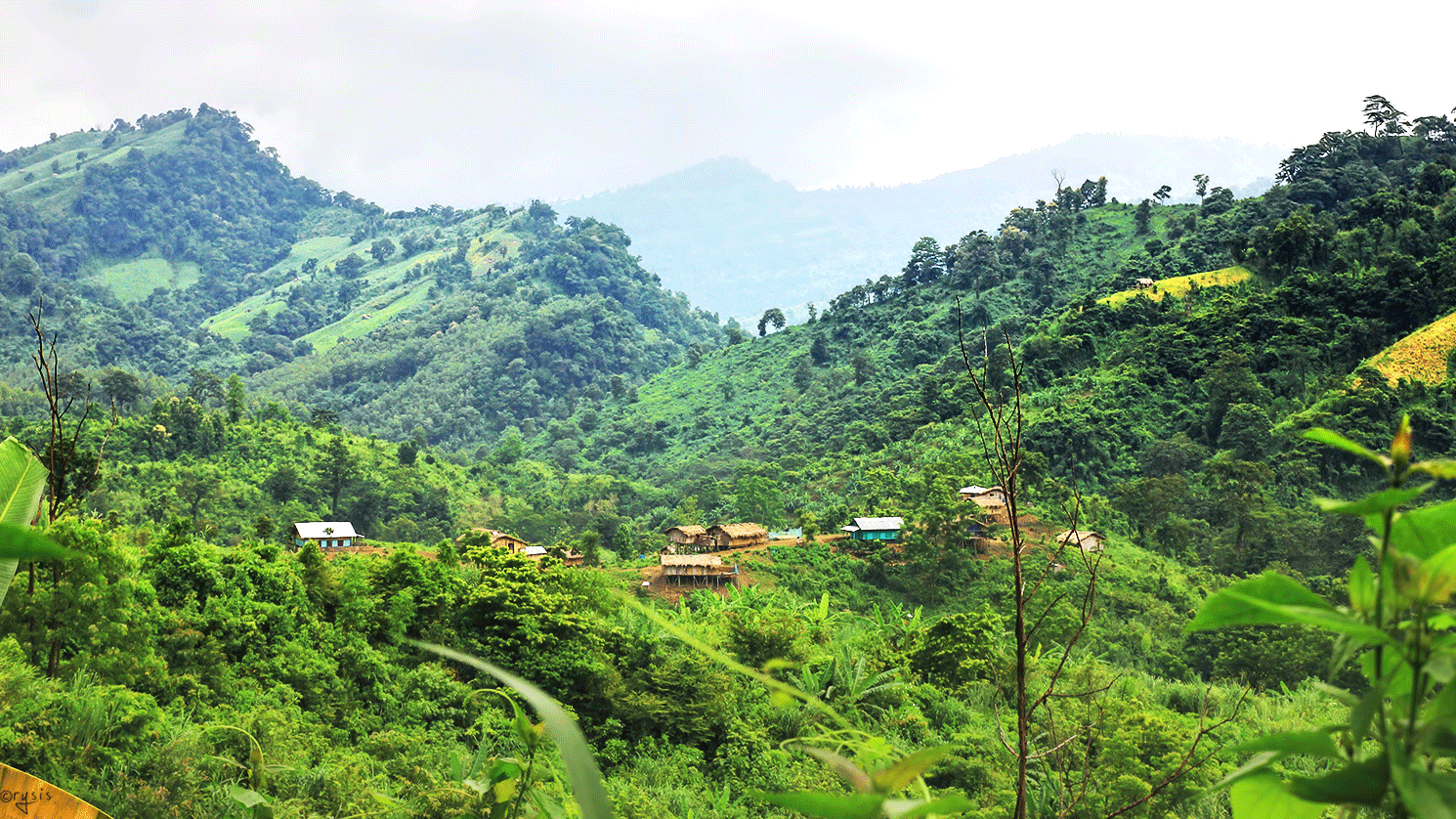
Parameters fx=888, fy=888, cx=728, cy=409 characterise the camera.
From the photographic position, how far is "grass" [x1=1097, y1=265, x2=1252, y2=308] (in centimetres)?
3098

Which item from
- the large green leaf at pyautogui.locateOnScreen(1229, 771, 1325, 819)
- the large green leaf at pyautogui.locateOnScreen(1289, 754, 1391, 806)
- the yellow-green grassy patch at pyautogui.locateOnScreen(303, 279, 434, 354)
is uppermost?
the yellow-green grassy patch at pyautogui.locateOnScreen(303, 279, 434, 354)

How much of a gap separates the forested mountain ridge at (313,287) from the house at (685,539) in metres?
28.1

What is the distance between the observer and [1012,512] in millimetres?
1174

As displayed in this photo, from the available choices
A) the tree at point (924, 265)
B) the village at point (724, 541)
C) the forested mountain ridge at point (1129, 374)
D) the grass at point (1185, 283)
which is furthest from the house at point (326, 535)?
the tree at point (924, 265)

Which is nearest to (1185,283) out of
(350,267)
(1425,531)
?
(1425,531)

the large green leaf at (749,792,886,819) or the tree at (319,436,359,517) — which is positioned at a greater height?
the large green leaf at (749,792,886,819)

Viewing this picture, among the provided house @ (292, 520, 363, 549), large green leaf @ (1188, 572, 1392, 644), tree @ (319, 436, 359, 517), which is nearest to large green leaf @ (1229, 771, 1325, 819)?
large green leaf @ (1188, 572, 1392, 644)

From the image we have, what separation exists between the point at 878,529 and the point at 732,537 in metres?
3.48

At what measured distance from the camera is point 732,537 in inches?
842

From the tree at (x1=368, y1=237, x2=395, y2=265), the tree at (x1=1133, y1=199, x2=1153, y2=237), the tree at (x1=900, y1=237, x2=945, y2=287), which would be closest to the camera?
the tree at (x1=1133, y1=199, x2=1153, y2=237)

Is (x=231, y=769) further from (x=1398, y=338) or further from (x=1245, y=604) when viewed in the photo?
(x=1398, y=338)

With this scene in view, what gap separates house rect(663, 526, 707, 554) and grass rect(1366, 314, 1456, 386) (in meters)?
17.3

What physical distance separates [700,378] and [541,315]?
18.4m

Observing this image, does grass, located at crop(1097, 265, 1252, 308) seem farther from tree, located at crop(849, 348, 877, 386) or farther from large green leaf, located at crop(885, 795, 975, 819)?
large green leaf, located at crop(885, 795, 975, 819)
